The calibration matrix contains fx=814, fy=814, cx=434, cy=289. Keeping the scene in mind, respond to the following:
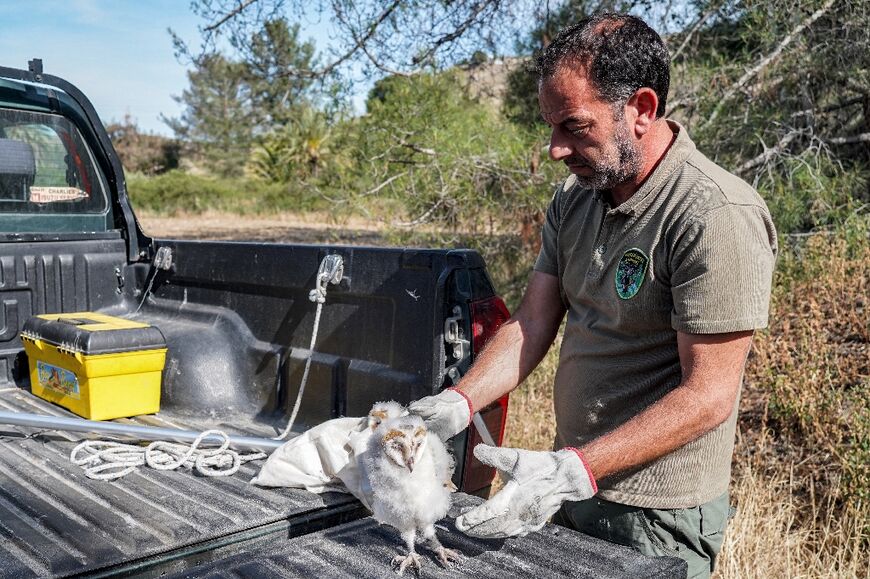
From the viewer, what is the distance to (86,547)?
2.13 m

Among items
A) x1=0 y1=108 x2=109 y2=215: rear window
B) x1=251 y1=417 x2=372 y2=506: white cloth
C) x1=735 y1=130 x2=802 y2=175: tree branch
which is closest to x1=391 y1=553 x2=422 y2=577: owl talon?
x1=251 y1=417 x2=372 y2=506: white cloth

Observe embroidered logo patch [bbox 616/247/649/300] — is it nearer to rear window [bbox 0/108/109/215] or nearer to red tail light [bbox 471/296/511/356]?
red tail light [bbox 471/296/511/356]

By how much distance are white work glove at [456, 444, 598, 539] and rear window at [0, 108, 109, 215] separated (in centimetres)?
306

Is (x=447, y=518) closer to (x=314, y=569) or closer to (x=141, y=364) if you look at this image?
(x=314, y=569)

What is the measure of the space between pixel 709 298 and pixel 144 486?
183cm

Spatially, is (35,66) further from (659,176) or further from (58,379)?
(659,176)

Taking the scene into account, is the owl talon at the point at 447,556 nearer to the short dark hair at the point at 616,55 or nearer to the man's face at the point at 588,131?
the man's face at the point at 588,131

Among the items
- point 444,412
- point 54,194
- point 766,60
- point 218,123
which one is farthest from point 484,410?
point 218,123

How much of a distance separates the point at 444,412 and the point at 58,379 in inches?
87.0

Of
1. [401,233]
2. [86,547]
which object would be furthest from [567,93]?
[401,233]

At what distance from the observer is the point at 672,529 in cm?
234

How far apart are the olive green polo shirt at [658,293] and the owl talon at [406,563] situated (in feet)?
2.24

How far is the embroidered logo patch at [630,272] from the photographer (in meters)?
2.24

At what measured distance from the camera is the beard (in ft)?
7.42
